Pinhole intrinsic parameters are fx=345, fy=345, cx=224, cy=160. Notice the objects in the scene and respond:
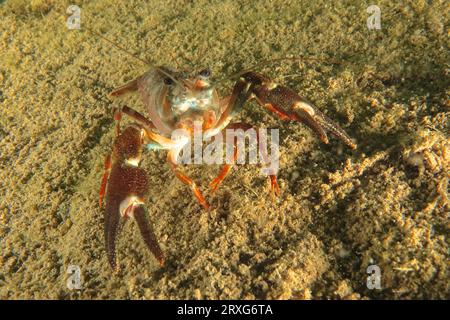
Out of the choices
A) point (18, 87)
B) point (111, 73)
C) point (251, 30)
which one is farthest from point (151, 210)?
point (18, 87)

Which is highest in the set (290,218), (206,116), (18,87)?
(18,87)
